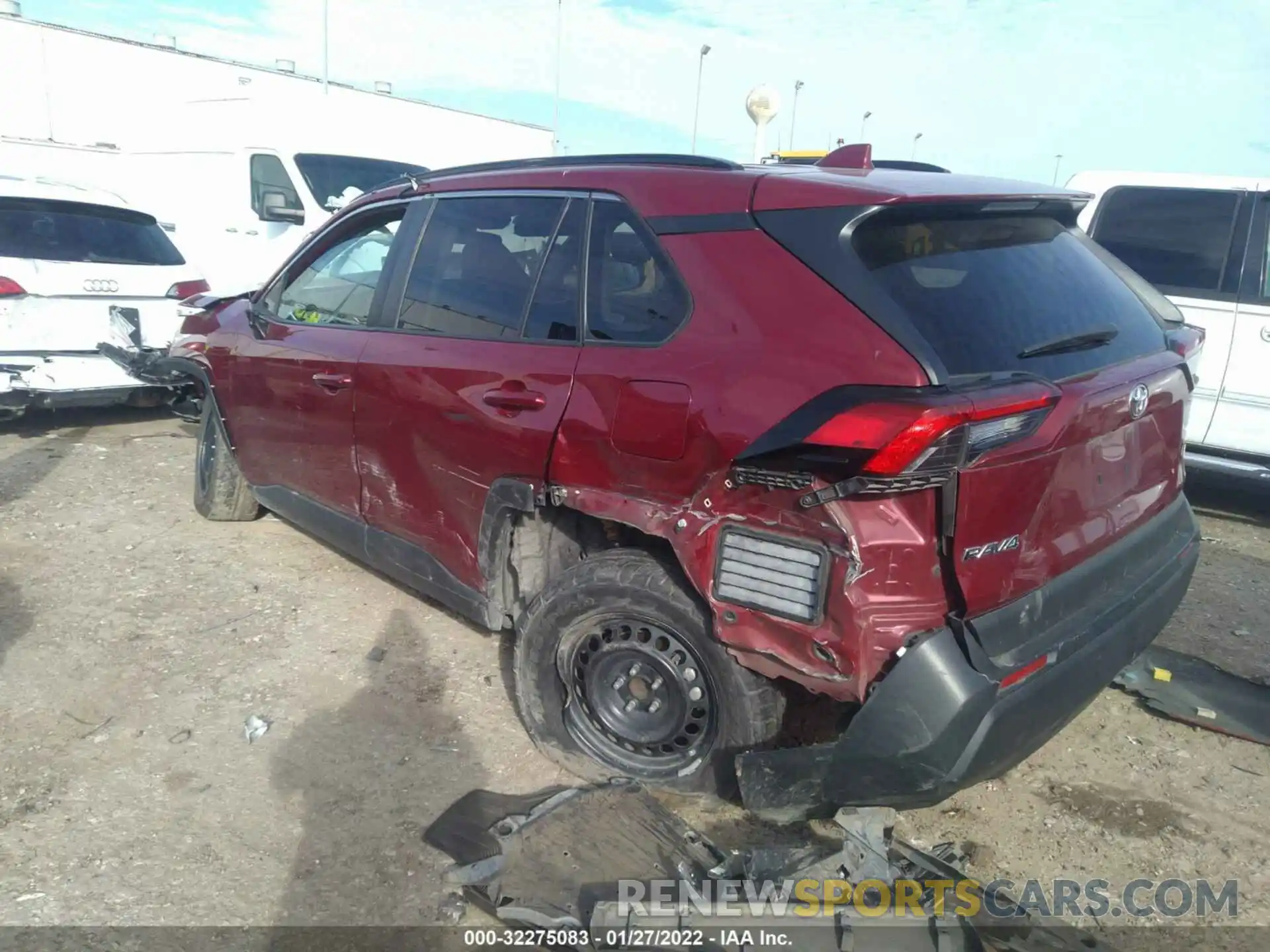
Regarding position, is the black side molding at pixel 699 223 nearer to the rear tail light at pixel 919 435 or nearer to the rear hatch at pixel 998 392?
the rear hatch at pixel 998 392

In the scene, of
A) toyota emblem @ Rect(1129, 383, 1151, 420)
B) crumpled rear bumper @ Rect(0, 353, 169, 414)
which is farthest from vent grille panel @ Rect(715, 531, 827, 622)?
crumpled rear bumper @ Rect(0, 353, 169, 414)

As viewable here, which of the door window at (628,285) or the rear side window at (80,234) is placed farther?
the rear side window at (80,234)

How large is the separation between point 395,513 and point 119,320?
4.04 meters

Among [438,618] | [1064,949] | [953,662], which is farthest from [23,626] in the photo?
[1064,949]

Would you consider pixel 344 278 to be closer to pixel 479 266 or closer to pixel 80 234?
pixel 479 266

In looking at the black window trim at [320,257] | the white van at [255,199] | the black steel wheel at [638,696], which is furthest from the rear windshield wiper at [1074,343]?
the white van at [255,199]

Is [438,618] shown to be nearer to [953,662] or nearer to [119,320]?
[953,662]

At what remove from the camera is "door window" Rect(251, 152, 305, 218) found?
31.7ft

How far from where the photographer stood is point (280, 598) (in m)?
4.55

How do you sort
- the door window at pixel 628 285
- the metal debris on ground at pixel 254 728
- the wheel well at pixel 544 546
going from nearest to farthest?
the door window at pixel 628 285 → the wheel well at pixel 544 546 → the metal debris on ground at pixel 254 728

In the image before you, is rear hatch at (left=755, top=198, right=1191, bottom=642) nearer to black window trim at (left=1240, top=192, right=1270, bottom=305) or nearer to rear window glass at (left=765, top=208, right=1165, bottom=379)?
rear window glass at (left=765, top=208, right=1165, bottom=379)

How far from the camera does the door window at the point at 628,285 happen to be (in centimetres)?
279

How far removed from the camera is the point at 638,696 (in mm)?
3066

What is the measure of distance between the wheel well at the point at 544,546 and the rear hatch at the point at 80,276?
4237 mm
